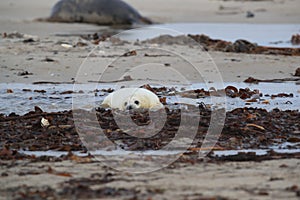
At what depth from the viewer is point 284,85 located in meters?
6.88

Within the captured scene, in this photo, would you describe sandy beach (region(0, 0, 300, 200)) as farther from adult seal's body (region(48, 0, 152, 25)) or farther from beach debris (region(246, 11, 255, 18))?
adult seal's body (region(48, 0, 152, 25))

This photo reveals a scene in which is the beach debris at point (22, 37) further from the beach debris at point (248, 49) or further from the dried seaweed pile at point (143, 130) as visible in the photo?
the dried seaweed pile at point (143, 130)

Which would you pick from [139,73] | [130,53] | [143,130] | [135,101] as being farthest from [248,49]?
[143,130]

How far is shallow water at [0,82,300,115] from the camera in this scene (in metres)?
5.79

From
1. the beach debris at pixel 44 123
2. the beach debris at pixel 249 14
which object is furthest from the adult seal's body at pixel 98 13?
the beach debris at pixel 44 123

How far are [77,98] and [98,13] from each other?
834 cm

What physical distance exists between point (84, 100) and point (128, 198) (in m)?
2.84

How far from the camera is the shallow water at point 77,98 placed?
5.79 metres

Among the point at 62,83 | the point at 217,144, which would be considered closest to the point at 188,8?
the point at 62,83

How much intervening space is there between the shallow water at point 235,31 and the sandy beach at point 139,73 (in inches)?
28.1

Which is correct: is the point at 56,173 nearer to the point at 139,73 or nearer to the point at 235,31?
the point at 139,73

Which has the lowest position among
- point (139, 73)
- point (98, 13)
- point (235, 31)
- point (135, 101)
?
point (135, 101)

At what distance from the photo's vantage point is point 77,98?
6.17 metres

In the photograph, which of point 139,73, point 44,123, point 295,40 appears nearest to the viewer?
point 44,123
